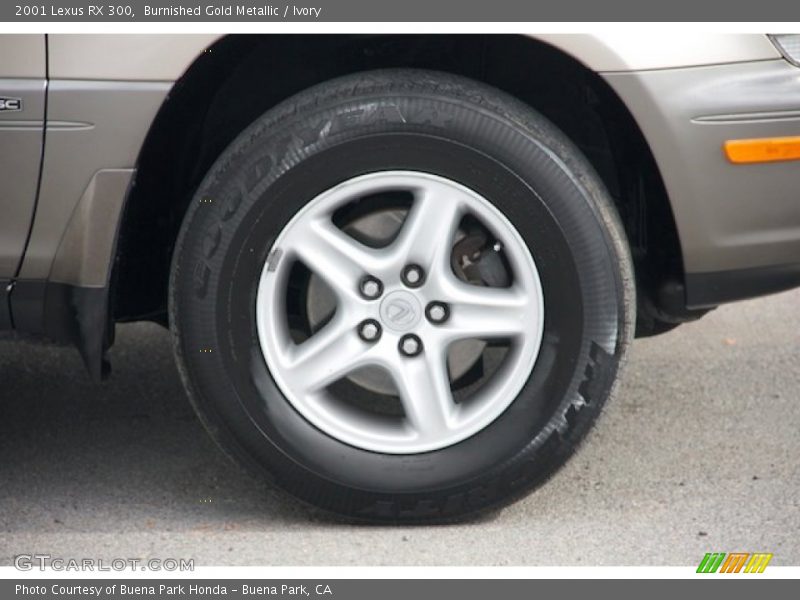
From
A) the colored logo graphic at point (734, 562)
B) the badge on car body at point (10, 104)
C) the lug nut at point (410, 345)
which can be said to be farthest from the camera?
the lug nut at point (410, 345)

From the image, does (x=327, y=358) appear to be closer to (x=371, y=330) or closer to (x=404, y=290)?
(x=371, y=330)

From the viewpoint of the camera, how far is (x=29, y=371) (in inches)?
167

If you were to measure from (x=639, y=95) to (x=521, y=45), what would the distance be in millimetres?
314

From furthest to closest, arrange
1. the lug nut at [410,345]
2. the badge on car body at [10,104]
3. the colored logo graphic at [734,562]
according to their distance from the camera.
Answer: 1. the lug nut at [410,345]
2. the colored logo graphic at [734,562]
3. the badge on car body at [10,104]

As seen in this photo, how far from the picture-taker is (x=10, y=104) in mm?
2936

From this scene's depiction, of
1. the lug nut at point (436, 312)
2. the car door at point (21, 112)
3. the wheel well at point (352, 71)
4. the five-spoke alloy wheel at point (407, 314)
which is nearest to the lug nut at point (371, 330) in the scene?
the five-spoke alloy wheel at point (407, 314)

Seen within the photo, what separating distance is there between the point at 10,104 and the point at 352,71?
0.76m

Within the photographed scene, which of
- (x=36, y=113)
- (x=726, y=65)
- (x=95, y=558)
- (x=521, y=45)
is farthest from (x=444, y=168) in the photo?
(x=95, y=558)

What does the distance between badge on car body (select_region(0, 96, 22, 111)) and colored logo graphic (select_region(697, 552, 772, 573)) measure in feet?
5.66

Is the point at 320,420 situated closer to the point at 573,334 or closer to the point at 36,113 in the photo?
the point at 573,334

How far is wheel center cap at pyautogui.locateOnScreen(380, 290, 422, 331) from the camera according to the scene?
3.13 meters

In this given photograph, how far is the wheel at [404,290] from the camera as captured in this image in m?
3.03

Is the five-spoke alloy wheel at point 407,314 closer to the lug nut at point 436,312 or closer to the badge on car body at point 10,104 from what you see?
the lug nut at point 436,312

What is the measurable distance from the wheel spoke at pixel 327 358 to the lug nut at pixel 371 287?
0.27 ft
